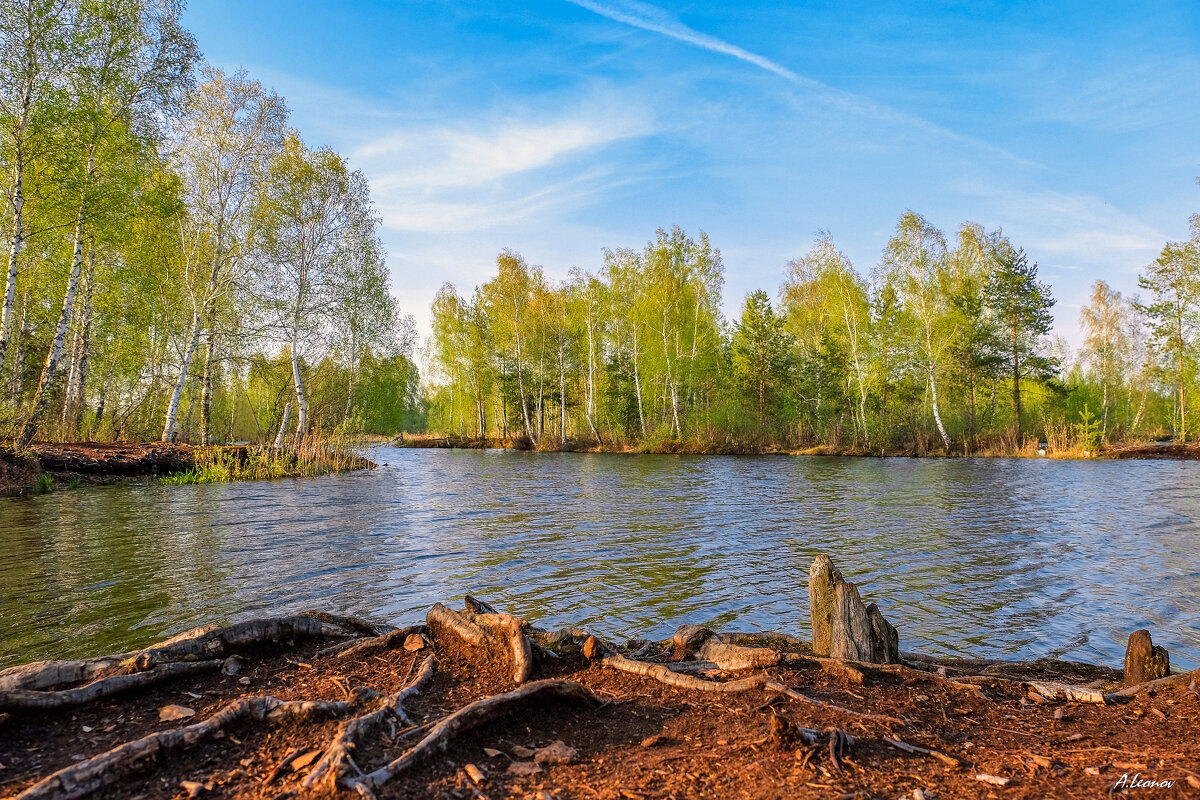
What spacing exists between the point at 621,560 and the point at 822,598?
567cm

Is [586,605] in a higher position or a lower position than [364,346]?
lower

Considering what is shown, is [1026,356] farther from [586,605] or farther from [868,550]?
[586,605]

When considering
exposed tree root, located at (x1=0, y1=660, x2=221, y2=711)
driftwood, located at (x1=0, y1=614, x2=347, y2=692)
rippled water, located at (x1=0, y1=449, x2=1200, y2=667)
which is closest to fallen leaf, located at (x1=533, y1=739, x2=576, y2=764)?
exposed tree root, located at (x1=0, y1=660, x2=221, y2=711)

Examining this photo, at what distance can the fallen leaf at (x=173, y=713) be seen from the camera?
3438mm

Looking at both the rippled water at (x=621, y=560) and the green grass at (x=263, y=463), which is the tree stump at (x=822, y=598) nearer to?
the rippled water at (x=621, y=560)

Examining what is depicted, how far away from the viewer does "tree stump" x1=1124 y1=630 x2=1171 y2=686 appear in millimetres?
4508

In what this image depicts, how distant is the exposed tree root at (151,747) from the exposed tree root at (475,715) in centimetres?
71

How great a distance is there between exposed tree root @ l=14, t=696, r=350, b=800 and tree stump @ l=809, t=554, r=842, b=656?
3.33 m

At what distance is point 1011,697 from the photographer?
416 centimetres

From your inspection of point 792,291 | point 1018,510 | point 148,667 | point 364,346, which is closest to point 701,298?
point 792,291

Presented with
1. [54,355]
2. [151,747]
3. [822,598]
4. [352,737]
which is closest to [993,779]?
[822,598]

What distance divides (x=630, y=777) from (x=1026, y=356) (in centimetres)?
4706

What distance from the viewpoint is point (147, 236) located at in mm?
24328

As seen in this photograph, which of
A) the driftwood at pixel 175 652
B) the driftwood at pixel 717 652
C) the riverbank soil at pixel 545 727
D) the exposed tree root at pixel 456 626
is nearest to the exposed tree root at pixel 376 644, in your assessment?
the riverbank soil at pixel 545 727
